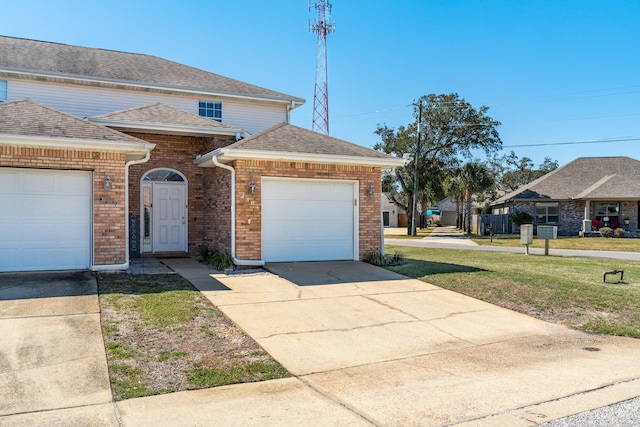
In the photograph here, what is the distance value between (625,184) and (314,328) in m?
33.4

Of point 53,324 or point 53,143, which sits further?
point 53,143

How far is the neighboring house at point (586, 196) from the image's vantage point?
32438 millimetres

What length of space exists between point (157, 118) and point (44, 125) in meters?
3.64

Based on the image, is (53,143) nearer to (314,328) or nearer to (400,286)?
(314,328)

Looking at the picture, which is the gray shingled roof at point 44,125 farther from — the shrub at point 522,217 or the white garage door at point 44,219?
the shrub at point 522,217

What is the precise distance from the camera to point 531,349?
6.46 m

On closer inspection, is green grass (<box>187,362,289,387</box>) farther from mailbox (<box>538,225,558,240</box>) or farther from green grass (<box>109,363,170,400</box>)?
mailbox (<box>538,225,558,240</box>)

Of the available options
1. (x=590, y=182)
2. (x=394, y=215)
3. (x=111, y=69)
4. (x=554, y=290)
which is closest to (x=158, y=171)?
(x=111, y=69)

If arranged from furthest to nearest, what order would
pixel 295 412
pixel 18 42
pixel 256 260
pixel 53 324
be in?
1. pixel 18 42
2. pixel 256 260
3. pixel 53 324
4. pixel 295 412

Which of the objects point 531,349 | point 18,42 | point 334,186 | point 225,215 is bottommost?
point 531,349

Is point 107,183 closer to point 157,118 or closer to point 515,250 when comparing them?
point 157,118

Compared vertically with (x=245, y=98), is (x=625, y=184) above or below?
below

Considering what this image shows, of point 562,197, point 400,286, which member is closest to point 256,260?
point 400,286

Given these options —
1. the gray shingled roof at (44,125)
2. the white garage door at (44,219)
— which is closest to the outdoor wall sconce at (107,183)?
the white garage door at (44,219)
